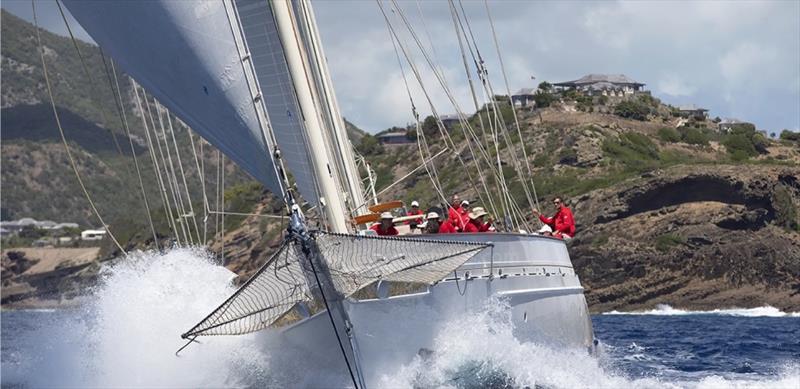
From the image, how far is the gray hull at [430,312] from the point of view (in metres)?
16.7

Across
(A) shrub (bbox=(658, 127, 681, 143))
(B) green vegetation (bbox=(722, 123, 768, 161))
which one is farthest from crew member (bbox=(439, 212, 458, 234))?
(A) shrub (bbox=(658, 127, 681, 143))

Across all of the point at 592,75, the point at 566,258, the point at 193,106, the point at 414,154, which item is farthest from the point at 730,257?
the point at 592,75

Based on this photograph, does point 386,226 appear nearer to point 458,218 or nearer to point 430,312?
point 430,312

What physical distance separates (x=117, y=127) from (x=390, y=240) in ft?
589

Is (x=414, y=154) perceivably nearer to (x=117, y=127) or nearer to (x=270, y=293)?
(x=270, y=293)

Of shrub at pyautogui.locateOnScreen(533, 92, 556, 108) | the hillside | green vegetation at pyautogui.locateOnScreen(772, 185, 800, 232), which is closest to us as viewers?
the hillside

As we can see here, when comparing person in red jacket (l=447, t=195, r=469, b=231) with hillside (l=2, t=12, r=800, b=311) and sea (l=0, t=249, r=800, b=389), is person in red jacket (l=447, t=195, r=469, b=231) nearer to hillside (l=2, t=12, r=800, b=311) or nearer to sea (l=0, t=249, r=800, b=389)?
sea (l=0, t=249, r=800, b=389)

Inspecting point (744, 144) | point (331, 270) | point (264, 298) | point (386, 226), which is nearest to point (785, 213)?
point (744, 144)

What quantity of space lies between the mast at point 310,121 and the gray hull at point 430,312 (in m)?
1.26

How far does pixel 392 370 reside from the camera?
16.8 m

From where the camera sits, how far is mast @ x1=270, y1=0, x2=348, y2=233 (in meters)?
17.0

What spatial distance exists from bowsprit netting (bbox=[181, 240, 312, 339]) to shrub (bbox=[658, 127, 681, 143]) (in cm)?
8220

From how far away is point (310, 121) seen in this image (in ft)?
55.9

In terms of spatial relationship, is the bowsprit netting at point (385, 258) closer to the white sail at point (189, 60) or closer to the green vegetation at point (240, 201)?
the white sail at point (189, 60)
